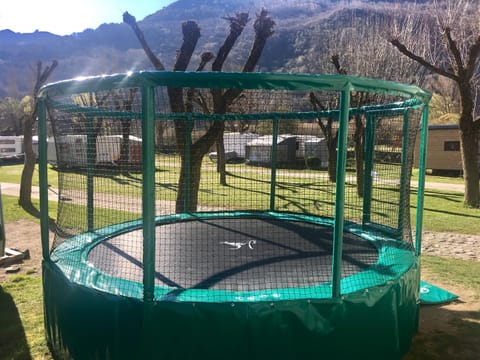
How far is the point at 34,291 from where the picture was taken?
15.1 ft

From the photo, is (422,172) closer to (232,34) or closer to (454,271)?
(454,271)

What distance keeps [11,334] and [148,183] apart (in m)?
2.17

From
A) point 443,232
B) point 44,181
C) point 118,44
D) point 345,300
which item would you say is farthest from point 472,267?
point 118,44

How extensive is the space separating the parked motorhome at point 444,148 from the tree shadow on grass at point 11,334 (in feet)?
60.9

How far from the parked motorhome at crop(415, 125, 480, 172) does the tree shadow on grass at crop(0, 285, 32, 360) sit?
1855 centimetres

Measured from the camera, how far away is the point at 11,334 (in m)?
3.57

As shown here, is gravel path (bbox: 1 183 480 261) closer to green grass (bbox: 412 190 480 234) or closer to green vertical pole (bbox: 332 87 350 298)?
green grass (bbox: 412 190 480 234)

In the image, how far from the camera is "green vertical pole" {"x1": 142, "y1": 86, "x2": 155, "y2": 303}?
2385mm

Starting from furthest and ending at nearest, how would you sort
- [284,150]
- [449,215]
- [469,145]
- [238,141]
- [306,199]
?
[284,150] → [238,141] → [306,199] → [469,145] → [449,215]

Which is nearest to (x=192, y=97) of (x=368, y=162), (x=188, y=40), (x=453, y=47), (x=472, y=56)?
(x=188, y=40)

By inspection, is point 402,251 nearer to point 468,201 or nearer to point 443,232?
point 443,232

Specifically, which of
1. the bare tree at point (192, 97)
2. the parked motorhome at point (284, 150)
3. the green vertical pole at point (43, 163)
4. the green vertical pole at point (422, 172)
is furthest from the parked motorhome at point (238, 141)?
the green vertical pole at point (43, 163)

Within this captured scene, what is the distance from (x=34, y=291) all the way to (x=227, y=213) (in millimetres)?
2459

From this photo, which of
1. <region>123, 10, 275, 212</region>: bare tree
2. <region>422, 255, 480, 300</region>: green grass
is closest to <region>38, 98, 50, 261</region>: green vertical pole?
<region>123, 10, 275, 212</region>: bare tree
